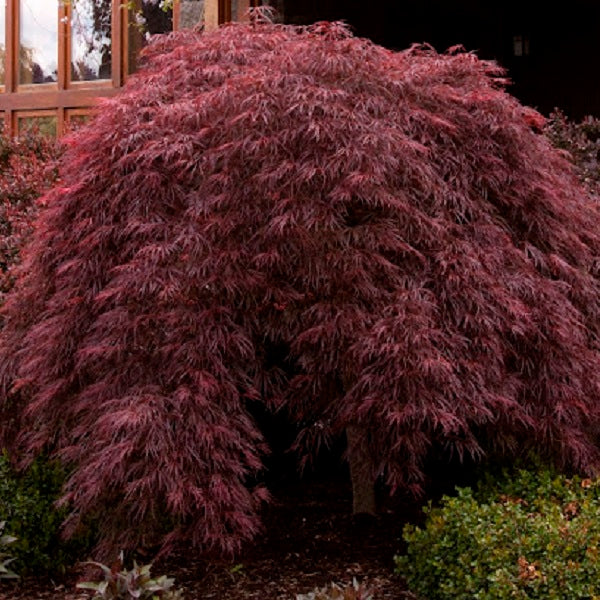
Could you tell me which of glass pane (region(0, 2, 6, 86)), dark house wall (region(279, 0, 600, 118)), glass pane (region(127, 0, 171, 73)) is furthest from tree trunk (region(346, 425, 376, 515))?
glass pane (region(0, 2, 6, 86))

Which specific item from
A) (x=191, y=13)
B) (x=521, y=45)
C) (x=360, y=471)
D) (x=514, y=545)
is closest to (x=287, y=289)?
(x=360, y=471)

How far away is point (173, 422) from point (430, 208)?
1641 mm

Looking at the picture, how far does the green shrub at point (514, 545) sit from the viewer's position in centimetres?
449

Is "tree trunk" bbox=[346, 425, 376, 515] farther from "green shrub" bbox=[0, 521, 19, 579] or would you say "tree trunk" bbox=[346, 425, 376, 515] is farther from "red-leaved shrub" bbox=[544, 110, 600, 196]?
"red-leaved shrub" bbox=[544, 110, 600, 196]

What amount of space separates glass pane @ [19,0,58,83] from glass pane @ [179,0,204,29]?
218 centimetres

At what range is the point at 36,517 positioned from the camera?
19.0 ft

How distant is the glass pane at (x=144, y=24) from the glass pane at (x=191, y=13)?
2.86 ft

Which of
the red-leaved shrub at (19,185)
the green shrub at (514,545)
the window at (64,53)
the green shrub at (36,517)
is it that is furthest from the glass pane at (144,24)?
the green shrub at (514,545)

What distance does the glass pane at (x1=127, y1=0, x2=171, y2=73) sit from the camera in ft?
34.2

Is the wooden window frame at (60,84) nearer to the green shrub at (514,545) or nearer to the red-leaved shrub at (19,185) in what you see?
the red-leaved shrub at (19,185)

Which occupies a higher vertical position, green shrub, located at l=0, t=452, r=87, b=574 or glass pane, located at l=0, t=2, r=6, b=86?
glass pane, located at l=0, t=2, r=6, b=86

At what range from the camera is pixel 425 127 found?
17.3 feet

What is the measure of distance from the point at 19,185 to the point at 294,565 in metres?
4.13

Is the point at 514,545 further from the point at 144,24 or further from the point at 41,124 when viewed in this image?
the point at 41,124
